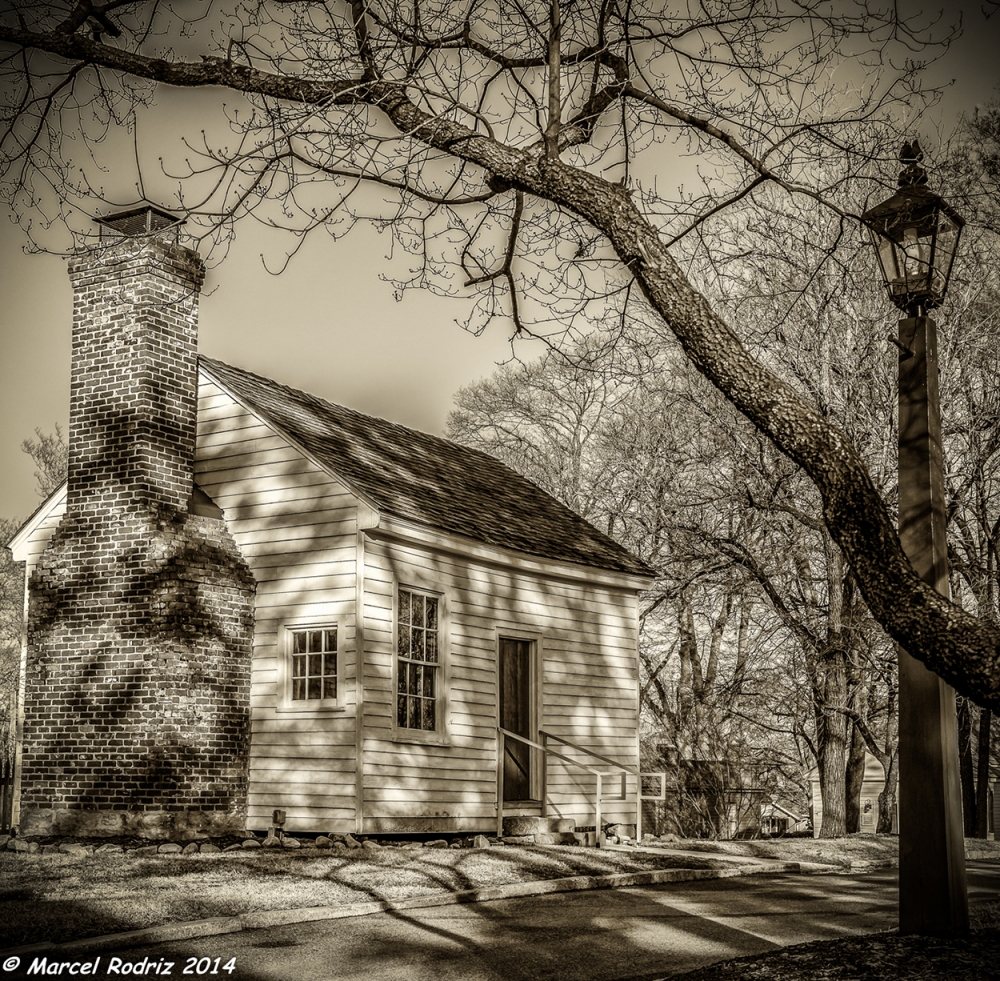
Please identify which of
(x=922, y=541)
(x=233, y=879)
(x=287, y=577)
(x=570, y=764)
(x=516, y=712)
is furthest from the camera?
(x=570, y=764)

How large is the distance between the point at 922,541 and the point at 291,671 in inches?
342

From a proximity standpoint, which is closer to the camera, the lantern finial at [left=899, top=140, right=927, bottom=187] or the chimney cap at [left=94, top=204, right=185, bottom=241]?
the lantern finial at [left=899, top=140, right=927, bottom=187]

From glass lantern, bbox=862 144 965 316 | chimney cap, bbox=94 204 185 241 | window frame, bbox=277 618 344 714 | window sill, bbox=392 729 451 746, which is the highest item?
chimney cap, bbox=94 204 185 241

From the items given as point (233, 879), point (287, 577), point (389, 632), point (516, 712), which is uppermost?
point (287, 577)

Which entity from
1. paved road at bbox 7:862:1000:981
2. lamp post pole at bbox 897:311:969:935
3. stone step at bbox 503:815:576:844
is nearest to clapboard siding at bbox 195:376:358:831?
stone step at bbox 503:815:576:844

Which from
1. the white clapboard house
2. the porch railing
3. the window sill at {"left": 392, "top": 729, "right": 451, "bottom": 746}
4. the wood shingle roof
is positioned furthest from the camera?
the porch railing

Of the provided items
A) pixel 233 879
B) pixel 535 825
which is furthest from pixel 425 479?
pixel 233 879

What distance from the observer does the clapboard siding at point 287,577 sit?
498 inches

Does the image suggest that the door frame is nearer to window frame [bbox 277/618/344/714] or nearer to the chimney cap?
window frame [bbox 277/618/344/714]

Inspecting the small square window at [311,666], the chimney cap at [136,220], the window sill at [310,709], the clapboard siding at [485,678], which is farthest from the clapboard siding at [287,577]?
the chimney cap at [136,220]

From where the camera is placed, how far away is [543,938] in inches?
292

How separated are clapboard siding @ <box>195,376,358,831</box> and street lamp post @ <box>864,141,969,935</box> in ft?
24.5

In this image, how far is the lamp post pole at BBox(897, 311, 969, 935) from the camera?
6.01 meters

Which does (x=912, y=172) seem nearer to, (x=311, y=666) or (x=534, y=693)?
(x=311, y=666)
